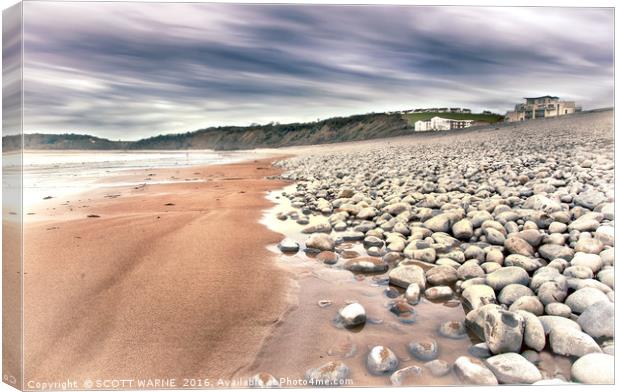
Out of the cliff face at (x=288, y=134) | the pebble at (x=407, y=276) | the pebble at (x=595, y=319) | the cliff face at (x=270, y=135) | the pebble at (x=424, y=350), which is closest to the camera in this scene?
the pebble at (x=424, y=350)

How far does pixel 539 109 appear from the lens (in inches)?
107

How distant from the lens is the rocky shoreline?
193 centimetres

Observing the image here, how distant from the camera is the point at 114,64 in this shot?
2395mm

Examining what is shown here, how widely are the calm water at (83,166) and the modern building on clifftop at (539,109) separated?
1.99 metres

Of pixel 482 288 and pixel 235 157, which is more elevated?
pixel 235 157

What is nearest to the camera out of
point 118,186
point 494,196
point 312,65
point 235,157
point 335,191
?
point 312,65

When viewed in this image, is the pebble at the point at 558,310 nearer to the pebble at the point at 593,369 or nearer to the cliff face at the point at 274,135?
the pebble at the point at 593,369

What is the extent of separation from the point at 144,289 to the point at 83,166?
1.04m

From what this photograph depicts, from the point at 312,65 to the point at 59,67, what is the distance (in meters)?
1.47

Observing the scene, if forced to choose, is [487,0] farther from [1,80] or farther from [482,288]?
[1,80]

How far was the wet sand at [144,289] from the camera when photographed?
201 cm

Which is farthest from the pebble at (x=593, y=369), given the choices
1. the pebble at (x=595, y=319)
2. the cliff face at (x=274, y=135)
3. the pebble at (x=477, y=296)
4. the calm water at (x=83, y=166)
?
the calm water at (x=83, y=166)

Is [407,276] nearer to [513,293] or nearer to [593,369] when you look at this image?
[513,293]

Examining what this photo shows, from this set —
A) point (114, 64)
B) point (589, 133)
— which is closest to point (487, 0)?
point (589, 133)
